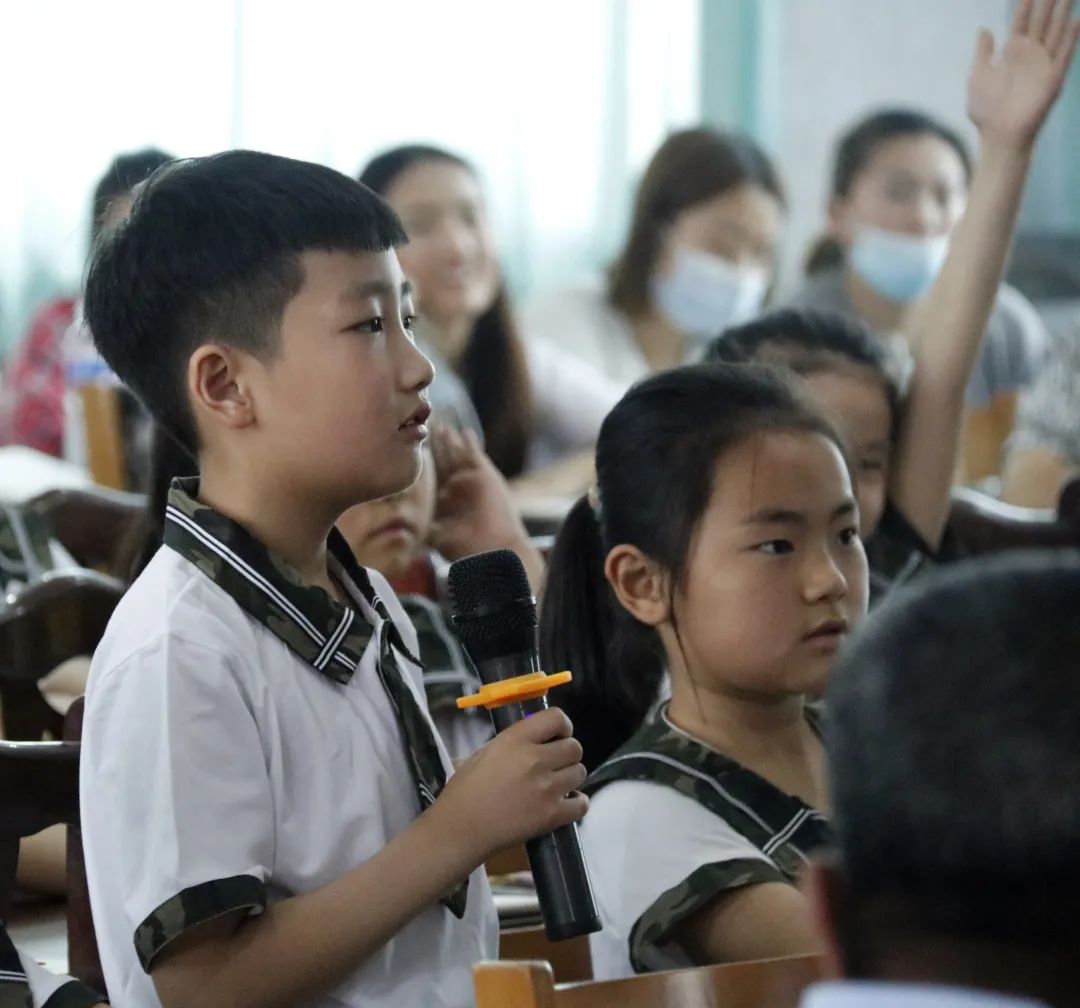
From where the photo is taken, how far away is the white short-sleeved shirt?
4.48ft

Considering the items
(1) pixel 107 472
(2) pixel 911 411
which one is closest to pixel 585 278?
(1) pixel 107 472

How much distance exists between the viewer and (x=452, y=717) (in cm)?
205

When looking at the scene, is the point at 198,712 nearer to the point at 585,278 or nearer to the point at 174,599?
the point at 174,599

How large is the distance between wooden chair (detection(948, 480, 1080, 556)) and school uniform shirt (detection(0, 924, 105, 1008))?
4.62ft

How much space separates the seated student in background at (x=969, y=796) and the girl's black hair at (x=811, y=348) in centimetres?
143

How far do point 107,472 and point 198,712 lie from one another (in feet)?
7.60

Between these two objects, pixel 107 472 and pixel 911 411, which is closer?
pixel 911 411

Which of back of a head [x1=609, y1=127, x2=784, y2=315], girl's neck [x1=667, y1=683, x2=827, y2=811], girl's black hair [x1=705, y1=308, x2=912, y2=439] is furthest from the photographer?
back of a head [x1=609, y1=127, x2=784, y2=315]

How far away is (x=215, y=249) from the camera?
129cm

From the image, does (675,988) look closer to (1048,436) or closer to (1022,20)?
(1022,20)

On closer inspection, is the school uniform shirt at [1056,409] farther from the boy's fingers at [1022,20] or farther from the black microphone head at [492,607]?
the black microphone head at [492,607]

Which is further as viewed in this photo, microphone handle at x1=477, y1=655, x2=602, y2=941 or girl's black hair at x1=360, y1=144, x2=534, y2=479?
girl's black hair at x1=360, y1=144, x2=534, y2=479

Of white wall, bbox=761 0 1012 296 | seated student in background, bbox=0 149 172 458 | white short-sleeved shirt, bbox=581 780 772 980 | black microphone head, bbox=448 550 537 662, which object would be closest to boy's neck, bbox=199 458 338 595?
black microphone head, bbox=448 550 537 662

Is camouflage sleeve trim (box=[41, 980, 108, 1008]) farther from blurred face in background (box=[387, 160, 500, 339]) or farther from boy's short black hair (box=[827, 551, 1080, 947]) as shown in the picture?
blurred face in background (box=[387, 160, 500, 339])
